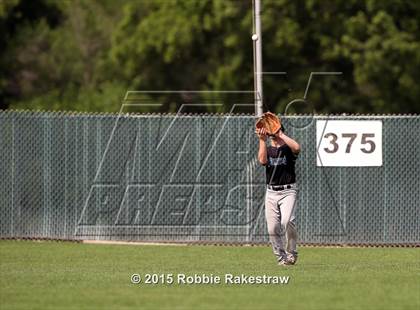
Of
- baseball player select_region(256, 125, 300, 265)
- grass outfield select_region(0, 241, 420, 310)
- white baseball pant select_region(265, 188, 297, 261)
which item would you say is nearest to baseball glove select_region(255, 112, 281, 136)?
baseball player select_region(256, 125, 300, 265)

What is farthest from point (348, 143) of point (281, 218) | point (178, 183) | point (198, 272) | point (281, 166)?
point (198, 272)

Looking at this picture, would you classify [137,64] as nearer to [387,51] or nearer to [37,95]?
[37,95]

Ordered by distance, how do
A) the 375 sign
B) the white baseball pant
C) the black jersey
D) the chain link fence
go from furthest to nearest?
1. the chain link fence
2. the 375 sign
3. the black jersey
4. the white baseball pant

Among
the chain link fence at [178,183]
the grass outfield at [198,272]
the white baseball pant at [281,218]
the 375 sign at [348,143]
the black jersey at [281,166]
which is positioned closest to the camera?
the grass outfield at [198,272]

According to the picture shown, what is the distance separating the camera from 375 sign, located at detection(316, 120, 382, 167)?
688 inches

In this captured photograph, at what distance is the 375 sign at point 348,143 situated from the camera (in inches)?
688

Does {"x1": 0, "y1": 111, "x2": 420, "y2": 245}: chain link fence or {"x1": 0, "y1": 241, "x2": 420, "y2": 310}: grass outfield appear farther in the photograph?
{"x1": 0, "y1": 111, "x2": 420, "y2": 245}: chain link fence

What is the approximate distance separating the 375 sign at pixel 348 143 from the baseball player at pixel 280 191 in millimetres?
3768

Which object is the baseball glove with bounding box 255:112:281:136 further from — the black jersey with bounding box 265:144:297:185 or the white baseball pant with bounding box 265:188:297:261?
the white baseball pant with bounding box 265:188:297:261

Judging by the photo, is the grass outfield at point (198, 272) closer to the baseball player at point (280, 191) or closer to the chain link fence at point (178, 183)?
the baseball player at point (280, 191)

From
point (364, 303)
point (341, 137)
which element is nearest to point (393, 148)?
point (341, 137)

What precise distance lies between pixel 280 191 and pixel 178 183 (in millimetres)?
4356

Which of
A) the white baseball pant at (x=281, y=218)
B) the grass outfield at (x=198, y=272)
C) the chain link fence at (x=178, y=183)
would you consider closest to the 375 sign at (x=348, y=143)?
the chain link fence at (x=178, y=183)

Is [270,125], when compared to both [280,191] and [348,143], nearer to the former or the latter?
[280,191]
